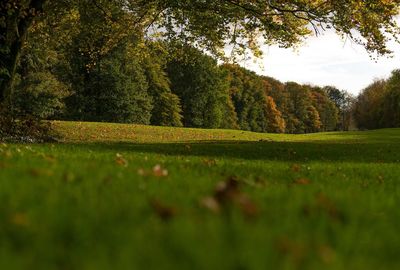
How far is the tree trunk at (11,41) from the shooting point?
60.8 feet

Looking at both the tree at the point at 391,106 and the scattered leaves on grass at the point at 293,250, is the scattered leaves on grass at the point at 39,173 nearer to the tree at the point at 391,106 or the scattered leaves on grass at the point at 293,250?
the scattered leaves on grass at the point at 293,250

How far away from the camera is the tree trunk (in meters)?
18.5

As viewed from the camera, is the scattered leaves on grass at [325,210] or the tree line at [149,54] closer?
the scattered leaves on grass at [325,210]

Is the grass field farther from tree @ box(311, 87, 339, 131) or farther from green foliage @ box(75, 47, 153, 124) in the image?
tree @ box(311, 87, 339, 131)

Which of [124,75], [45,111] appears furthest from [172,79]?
[45,111]

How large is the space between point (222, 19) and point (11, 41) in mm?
10376

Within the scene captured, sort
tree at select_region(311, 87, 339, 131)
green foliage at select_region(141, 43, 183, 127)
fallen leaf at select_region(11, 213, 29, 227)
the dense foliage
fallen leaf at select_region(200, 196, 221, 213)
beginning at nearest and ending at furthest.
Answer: fallen leaf at select_region(11, 213, 29, 227) < fallen leaf at select_region(200, 196, 221, 213) < green foliage at select_region(141, 43, 183, 127) < the dense foliage < tree at select_region(311, 87, 339, 131)

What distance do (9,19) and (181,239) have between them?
1880 cm

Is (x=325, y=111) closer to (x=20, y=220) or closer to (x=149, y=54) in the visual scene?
(x=149, y=54)

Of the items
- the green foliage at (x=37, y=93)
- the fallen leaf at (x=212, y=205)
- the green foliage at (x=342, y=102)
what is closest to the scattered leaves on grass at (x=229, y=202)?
the fallen leaf at (x=212, y=205)

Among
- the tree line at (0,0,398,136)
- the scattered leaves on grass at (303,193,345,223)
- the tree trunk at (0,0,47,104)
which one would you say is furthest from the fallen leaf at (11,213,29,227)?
the tree trunk at (0,0,47,104)

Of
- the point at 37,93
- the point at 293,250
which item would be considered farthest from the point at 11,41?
the point at 37,93

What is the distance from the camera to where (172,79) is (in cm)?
8044

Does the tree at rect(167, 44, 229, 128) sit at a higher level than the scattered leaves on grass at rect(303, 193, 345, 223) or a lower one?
higher
